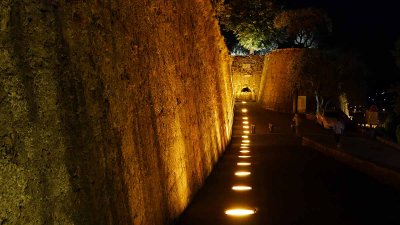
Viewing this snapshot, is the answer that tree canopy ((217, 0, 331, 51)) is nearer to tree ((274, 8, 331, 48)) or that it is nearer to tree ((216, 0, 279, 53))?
tree ((216, 0, 279, 53))

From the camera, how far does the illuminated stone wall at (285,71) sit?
131ft

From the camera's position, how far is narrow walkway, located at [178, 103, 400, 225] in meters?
9.12

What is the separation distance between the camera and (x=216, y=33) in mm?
21500

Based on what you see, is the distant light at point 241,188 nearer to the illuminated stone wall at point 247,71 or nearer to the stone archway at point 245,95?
the illuminated stone wall at point 247,71

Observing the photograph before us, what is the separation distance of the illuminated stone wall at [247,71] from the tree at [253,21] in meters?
2.43

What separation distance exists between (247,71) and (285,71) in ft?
32.7

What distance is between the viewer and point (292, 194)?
37.7ft

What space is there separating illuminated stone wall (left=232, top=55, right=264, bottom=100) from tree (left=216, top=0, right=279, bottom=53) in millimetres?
2427

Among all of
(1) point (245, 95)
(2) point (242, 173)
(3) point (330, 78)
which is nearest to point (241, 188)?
(2) point (242, 173)

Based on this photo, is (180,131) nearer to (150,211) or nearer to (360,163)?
(150,211)

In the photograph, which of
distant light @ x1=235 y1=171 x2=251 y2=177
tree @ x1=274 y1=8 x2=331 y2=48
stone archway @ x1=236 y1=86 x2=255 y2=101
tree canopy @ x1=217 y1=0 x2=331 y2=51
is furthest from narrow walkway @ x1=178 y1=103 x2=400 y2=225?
tree canopy @ x1=217 y1=0 x2=331 y2=51

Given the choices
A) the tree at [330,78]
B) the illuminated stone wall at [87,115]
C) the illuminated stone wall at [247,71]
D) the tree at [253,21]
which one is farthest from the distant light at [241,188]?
the tree at [253,21]

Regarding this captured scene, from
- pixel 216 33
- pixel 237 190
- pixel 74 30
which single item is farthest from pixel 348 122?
pixel 74 30

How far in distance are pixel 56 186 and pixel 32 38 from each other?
1072 millimetres
